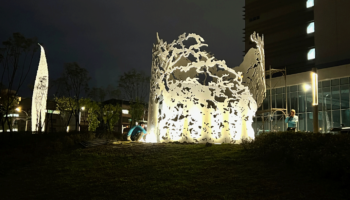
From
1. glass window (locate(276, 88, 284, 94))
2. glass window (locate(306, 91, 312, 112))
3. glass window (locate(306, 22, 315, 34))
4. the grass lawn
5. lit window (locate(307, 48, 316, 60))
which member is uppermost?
glass window (locate(306, 22, 315, 34))

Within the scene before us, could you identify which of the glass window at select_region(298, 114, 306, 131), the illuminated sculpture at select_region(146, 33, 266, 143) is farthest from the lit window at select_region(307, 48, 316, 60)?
the illuminated sculpture at select_region(146, 33, 266, 143)

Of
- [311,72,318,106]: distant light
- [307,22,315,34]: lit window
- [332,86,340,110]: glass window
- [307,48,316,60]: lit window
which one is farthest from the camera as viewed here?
[307,22,315,34]: lit window

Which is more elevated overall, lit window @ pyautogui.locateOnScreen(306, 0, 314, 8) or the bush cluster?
lit window @ pyautogui.locateOnScreen(306, 0, 314, 8)

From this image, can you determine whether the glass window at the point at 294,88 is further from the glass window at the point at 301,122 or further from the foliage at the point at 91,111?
the foliage at the point at 91,111

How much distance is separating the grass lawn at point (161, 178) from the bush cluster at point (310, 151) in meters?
0.27

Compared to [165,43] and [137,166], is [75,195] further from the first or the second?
[165,43]

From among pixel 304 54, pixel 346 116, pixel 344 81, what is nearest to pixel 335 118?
pixel 346 116

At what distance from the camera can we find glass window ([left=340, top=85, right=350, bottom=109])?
28.0m

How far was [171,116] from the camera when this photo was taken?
1405 cm

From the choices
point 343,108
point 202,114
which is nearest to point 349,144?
point 202,114

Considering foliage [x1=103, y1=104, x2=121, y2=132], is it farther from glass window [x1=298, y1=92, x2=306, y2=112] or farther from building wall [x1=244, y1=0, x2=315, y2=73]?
building wall [x1=244, y1=0, x2=315, y2=73]

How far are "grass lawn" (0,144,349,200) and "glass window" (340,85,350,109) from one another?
2139 cm

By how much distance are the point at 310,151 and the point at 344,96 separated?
23195 millimetres

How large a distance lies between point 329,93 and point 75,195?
91.5 feet
